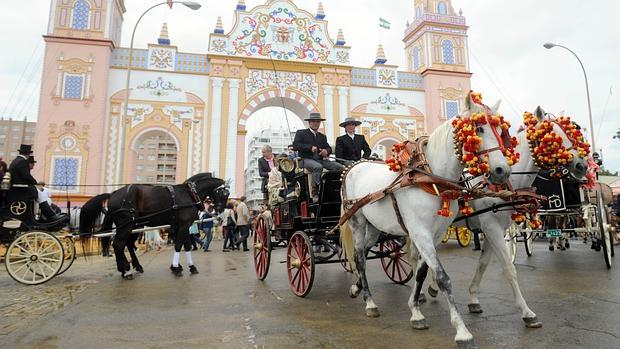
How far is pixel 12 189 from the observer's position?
20.6 ft

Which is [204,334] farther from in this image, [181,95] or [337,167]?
[181,95]

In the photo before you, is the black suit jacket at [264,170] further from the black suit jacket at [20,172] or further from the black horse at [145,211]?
the black suit jacket at [20,172]

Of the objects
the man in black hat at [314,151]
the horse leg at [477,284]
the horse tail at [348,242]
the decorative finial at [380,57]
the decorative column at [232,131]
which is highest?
the decorative finial at [380,57]

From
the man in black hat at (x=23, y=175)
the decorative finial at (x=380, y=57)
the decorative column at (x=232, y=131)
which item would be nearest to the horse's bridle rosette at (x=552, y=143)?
the man in black hat at (x=23, y=175)

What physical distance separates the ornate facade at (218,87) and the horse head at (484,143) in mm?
14800

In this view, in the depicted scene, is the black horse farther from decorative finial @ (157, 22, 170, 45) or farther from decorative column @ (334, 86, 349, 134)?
decorative finial @ (157, 22, 170, 45)

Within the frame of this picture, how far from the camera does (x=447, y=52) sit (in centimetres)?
2181

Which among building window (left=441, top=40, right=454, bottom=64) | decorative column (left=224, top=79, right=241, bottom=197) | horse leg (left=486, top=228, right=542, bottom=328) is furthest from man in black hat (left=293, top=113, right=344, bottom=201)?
building window (left=441, top=40, right=454, bottom=64)

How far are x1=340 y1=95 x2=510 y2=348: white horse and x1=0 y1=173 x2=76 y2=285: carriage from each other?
491 centimetres

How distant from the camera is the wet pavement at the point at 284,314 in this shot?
3.05 meters

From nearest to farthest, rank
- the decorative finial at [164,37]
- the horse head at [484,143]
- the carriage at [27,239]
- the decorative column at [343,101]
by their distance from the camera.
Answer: the horse head at [484,143], the carriage at [27,239], the decorative finial at [164,37], the decorative column at [343,101]

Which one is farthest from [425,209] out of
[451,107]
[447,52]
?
[447,52]

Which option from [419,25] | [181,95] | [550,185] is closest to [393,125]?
[419,25]

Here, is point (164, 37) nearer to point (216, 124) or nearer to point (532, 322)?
point (216, 124)
